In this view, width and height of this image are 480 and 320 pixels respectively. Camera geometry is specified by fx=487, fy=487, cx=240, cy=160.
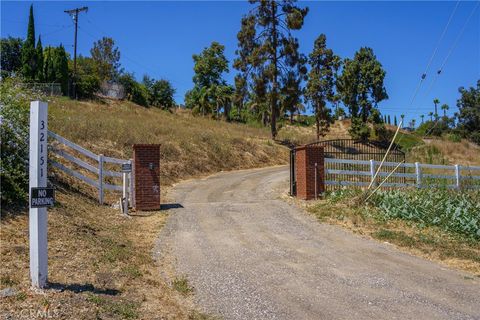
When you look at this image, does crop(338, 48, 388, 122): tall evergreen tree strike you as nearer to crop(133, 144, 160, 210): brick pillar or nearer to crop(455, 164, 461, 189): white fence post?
crop(455, 164, 461, 189): white fence post

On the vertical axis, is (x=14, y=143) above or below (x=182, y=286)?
above

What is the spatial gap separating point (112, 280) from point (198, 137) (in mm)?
22979

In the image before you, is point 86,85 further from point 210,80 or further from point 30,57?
point 210,80

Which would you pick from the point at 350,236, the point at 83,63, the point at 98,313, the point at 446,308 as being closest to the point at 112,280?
the point at 98,313

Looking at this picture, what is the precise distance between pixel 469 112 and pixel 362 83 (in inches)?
1121

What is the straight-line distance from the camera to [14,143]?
10359mm

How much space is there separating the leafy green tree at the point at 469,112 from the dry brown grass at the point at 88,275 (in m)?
62.1

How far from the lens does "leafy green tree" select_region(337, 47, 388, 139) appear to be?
4353 centimetres

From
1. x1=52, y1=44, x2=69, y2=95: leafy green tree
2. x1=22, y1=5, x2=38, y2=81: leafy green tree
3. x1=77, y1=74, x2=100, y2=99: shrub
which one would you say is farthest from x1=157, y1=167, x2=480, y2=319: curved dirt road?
x1=22, y1=5, x2=38, y2=81: leafy green tree

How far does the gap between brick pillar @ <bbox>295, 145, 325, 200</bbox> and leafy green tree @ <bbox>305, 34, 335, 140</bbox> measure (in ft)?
97.4

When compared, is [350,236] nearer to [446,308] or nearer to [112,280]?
[446,308]

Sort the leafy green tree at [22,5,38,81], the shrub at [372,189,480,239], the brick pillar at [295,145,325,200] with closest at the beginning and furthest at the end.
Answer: the shrub at [372,189,480,239]
the brick pillar at [295,145,325,200]
the leafy green tree at [22,5,38,81]

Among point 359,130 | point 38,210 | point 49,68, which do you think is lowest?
point 38,210

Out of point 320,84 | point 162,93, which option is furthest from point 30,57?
point 320,84
